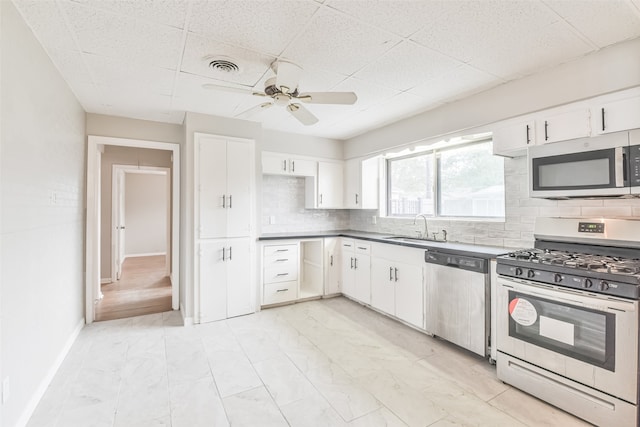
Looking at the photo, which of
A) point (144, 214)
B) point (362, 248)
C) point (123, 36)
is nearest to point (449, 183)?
point (362, 248)

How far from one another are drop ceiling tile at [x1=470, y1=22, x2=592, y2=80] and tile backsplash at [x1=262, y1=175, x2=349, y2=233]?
2987 mm

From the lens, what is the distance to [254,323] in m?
3.49

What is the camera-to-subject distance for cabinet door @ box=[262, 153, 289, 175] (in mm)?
4242

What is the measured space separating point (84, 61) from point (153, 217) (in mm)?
7262

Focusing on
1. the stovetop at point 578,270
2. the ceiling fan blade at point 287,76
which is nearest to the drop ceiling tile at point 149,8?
the ceiling fan blade at point 287,76

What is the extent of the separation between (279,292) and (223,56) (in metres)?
2.89

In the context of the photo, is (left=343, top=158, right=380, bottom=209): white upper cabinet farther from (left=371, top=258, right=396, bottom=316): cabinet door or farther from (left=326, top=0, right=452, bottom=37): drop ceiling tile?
(left=326, top=0, right=452, bottom=37): drop ceiling tile

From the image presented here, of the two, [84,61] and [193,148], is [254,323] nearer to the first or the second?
[193,148]

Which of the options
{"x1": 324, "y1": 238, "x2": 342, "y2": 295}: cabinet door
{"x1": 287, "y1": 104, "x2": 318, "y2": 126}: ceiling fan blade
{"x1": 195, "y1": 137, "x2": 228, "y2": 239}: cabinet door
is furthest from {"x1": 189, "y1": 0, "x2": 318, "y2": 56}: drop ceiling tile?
{"x1": 324, "y1": 238, "x2": 342, "y2": 295}: cabinet door

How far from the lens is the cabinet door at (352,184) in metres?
4.64

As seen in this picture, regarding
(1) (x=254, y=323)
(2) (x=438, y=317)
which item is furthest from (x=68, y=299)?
(2) (x=438, y=317)

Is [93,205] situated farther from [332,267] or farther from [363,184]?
[363,184]

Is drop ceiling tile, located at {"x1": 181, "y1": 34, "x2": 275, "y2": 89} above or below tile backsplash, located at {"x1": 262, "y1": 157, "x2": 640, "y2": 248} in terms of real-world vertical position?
above

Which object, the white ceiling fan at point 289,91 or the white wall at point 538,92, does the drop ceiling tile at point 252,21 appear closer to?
the white ceiling fan at point 289,91
